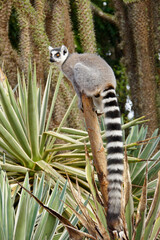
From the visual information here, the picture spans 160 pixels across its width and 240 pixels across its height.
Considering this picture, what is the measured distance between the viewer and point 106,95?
246 cm

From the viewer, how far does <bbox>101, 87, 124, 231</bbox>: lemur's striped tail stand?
6.00 ft

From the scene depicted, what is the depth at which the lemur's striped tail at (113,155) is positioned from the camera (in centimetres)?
183

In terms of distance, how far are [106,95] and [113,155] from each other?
533 mm

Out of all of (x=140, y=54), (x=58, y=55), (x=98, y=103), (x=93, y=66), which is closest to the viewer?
(x=98, y=103)

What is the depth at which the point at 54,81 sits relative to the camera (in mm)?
5398

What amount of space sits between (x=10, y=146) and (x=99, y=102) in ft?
4.02

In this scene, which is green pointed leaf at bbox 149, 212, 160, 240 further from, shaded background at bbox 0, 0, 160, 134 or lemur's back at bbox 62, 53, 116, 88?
shaded background at bbox 0, 0, 160, 134

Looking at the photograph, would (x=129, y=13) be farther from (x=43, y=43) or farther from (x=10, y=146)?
(x=10, y=146)

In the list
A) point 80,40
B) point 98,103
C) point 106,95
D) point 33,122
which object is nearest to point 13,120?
point 33,122

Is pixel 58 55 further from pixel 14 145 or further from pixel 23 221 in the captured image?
pixel 23 221

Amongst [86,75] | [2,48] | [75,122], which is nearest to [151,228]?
[86,75]

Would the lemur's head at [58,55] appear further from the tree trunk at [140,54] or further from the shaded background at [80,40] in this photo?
the tree trunk at [140,54]

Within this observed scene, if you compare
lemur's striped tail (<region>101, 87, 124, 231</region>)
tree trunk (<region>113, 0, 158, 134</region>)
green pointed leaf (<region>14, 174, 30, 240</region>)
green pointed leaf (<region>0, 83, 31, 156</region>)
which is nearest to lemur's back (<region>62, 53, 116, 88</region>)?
lemur's striped tail (<region>101, 87, 124, 231</region>)

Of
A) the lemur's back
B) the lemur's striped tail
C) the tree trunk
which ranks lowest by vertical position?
the tree trunk
